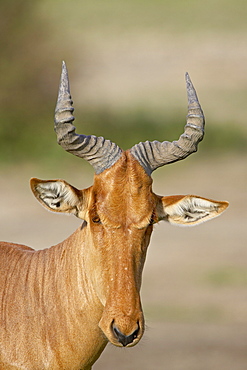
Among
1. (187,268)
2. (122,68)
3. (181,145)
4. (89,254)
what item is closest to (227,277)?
(187,268)

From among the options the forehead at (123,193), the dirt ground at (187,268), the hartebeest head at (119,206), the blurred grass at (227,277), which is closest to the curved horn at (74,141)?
the hartebeest head at (119,206)

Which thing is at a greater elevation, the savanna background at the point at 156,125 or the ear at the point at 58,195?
the savanna background at the point at 156,125

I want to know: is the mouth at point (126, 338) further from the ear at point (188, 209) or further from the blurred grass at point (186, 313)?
the blurred grass at point (186, 313)

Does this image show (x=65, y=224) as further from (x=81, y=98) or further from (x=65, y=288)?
(x=65, y=288)

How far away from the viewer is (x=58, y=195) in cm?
991

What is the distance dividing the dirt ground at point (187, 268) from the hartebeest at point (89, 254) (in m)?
3.08

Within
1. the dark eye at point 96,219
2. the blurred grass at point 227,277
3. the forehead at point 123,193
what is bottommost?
the dark eye at point 96,219

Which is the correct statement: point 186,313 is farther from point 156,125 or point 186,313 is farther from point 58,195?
point 156,125

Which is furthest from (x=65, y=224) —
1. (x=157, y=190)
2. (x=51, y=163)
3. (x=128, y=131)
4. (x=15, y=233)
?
(x=128, y=131)

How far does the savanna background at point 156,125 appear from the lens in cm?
2003

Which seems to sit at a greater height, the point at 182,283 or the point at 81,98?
the point at 81,98

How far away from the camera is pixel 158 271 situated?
927 inches

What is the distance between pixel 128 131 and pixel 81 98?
18.9ft

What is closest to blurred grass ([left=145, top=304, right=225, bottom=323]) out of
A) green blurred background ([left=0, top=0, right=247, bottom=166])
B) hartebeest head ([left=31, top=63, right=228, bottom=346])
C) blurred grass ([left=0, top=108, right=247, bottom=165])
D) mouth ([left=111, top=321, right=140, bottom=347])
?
hartebeest head ([left=31, top=63, right=228, bottom=346])
